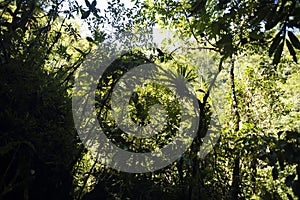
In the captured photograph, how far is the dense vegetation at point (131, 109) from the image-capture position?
1316 millimetres

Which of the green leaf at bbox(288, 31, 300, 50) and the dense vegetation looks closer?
the green leaf at bbox(288, 31, 300, 50)

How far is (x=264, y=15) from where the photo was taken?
0.85m

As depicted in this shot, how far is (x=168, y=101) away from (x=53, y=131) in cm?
100

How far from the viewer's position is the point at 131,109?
219cm

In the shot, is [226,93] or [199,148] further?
[226,93]

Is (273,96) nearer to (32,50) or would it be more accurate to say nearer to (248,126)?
(248,126)

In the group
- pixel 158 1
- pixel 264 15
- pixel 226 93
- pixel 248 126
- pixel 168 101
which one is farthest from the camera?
pixel 226 93

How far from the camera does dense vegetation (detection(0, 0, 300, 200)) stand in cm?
132

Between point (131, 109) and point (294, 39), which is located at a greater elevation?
point (131, 109)

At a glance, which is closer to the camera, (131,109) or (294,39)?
(294,39)

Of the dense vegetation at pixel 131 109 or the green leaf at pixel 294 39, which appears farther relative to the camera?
the dense vegetation at pixel 131 109

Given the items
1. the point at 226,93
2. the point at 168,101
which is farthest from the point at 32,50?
the point at 226,93

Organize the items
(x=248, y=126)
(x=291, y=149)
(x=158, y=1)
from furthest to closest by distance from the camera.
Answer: (x=158, y=1) → (x=248, y=126) → (x=291, y=149)

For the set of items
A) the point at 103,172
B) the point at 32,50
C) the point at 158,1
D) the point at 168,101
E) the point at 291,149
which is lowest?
the point at 291,149
